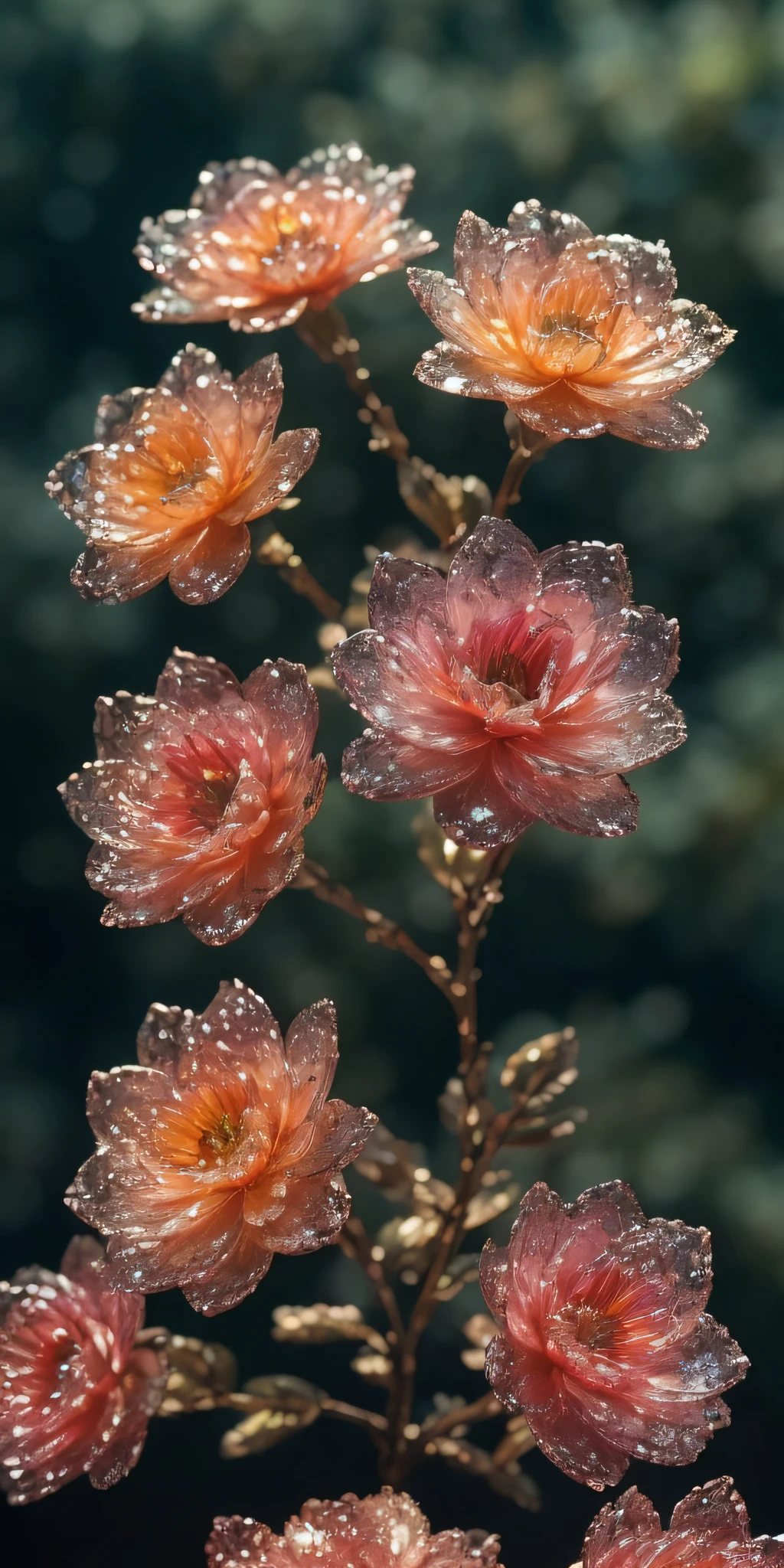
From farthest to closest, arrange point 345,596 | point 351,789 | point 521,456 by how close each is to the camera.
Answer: point 345,596 < point 521,456 < point 351,789

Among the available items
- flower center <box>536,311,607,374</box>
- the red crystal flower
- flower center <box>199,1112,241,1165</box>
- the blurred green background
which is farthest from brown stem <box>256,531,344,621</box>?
the blurred green background

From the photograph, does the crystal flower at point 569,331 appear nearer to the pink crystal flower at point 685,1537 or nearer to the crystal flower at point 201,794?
the crystal flower at point 201,794

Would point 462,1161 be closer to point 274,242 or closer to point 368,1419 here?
point 368,1419

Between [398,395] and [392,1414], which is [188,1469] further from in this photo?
[398,395]

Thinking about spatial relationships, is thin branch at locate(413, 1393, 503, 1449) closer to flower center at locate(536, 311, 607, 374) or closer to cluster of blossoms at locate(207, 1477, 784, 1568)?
cluster of blossoms at locate(207, 1477, 784, 1568)

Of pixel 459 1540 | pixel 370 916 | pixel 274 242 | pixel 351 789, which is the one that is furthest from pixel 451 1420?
pixel 274 242

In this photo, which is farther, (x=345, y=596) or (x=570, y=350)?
(x=345, y=596)

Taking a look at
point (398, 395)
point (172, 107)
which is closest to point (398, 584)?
point (398, 395)
